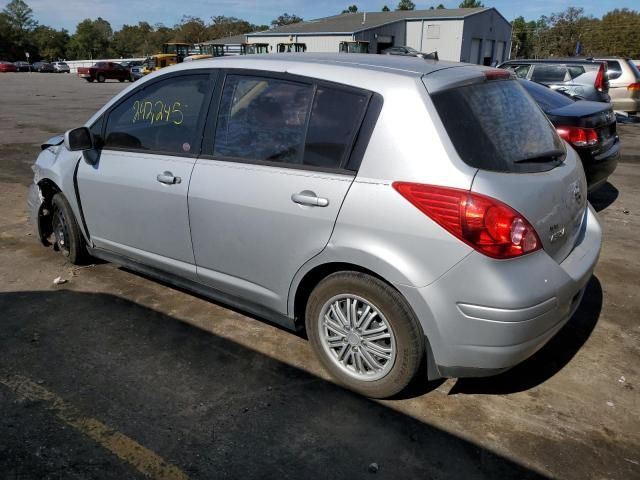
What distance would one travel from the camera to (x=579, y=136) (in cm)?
557

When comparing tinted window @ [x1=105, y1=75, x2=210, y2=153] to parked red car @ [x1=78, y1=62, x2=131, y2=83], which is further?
parked red car @ [x1=78, y1=62, x2=131, y2=83]

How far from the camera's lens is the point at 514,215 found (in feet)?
7.91

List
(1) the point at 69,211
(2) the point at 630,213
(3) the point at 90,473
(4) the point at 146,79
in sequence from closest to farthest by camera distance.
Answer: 1. (3) the point at 90,473
2. (4) the point at 146,79
3. (1) the point at 69,211
4. (2) the point at 630,213

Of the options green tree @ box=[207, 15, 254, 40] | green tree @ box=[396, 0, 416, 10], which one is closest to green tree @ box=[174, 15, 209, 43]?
green tree @ box=[207, 15, 254, 40]

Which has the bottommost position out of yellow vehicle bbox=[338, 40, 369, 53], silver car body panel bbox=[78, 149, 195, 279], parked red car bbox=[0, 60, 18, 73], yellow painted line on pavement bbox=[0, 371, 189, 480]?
yellow painted line on pavement bbox=[0, 371, 189, 480]

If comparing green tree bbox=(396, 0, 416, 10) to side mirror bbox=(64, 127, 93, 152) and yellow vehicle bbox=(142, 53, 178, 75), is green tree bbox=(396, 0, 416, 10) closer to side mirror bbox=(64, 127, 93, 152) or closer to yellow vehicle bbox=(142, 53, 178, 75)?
yellow vehicle bbox=(142, 53, 178, 75)

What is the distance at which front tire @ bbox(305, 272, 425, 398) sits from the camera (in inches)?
104

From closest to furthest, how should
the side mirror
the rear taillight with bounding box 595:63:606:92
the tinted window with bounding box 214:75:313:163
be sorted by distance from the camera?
the tinted window with bounding box 214:75:313:163
the side mirror
the rear taillight with bounding box 595:63:606:92

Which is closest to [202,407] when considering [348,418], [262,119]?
[348,418]

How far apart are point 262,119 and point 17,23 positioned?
11398 cm

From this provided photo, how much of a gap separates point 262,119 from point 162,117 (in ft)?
2.92

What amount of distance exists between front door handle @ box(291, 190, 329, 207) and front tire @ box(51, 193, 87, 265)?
2.44 metres

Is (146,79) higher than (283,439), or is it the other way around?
(146,79)

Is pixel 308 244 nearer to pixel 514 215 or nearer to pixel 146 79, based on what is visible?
pixel 514 215
